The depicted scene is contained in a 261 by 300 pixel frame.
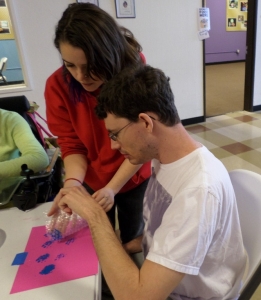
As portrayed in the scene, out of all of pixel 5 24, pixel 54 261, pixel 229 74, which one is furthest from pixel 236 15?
pixel 54 261

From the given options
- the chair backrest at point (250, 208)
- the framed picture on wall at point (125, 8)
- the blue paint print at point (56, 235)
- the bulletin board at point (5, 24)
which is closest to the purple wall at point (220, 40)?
the framed picture on wall at point (125, 8)

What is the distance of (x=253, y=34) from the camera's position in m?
3.89

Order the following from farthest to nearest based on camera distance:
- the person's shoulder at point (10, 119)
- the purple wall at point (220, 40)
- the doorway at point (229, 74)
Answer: the purple wall at point (220, 40) < the doorway at point (229, 74) < the person's shoulder at point (10, 119)

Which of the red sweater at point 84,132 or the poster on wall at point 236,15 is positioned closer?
the red sweater at point 84,132

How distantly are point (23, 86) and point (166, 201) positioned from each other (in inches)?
104

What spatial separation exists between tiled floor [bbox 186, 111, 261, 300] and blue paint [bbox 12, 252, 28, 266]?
7.12 feet

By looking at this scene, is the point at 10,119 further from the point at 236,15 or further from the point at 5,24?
the point at 236,15

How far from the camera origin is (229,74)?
7270 mm

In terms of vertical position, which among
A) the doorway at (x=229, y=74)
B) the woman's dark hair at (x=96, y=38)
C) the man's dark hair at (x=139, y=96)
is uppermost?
the woman's dark hair at (x=96, y=38)

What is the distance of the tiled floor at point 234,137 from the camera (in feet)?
8.90

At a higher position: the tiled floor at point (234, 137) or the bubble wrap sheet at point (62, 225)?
the bubble wrap sheet at point (62, 225)

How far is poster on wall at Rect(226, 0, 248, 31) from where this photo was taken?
8.33 meters

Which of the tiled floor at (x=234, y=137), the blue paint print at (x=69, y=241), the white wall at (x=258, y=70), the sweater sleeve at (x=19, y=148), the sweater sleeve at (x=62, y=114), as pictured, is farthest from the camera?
the white wall at (x=258, y=70)

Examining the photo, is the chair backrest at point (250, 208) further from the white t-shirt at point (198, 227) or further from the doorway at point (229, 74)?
the doorway at point (229, 74)
